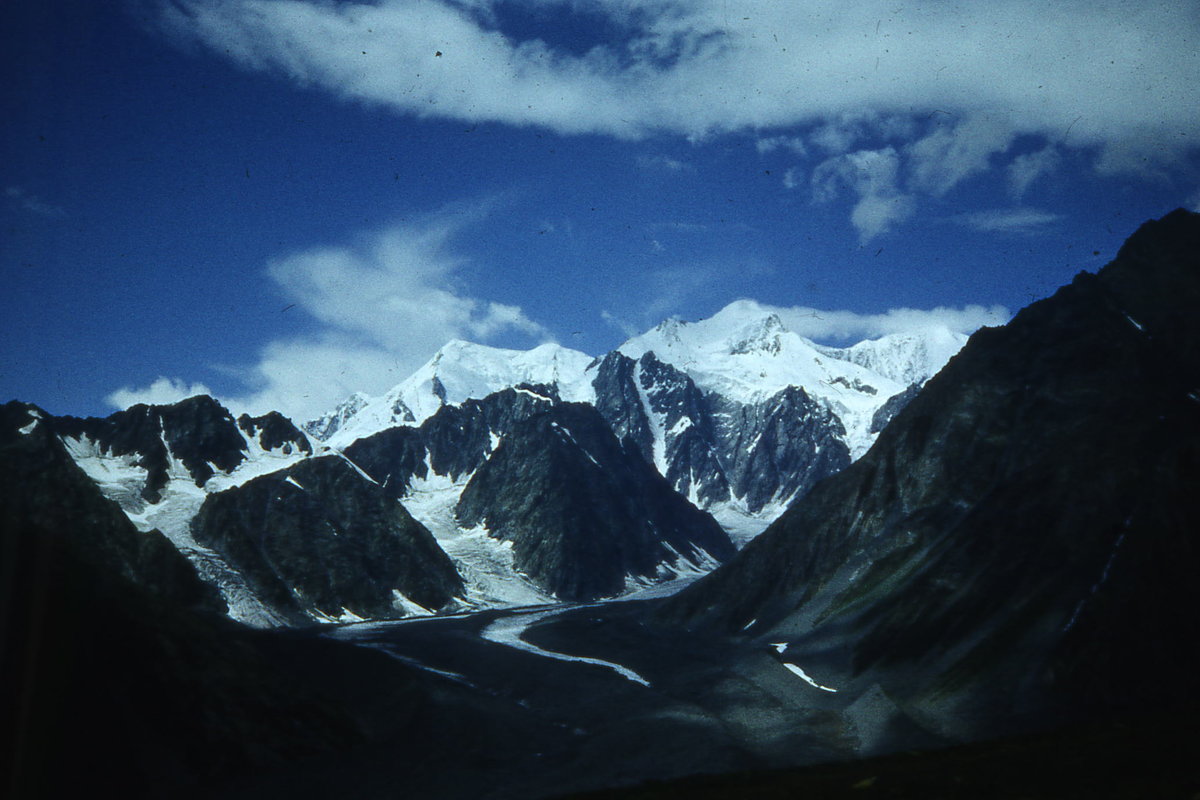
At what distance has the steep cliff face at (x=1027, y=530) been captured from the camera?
87.5 metres

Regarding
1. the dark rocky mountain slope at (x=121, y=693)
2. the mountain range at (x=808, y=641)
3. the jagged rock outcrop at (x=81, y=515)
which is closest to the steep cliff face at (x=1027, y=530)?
the mountain range at (x=808, y=641)

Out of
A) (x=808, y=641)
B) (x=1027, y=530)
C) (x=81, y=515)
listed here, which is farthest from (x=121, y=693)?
(x=1027, y=530)

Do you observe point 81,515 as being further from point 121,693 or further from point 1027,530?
point 1027,530

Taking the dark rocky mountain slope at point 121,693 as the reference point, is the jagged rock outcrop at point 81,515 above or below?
above

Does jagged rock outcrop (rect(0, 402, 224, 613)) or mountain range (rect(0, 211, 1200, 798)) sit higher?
jagged rock outcrop (rect(0, 402, 224, 613))

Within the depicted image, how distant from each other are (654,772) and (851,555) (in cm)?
8488

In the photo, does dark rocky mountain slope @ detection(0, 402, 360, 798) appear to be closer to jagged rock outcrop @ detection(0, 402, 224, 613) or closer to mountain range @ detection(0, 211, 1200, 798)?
mountain range @ detection(0, 211, 1200, 798)

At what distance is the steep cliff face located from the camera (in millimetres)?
87500

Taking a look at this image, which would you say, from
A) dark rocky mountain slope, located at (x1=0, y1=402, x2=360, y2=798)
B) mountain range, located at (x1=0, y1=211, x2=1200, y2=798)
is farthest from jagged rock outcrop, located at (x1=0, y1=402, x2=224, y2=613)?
dark rocky mountain slope, located at (x1=0, y1=402, x2=360, y2=798)

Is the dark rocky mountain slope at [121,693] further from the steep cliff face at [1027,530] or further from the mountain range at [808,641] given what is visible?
the steep cliff face at [1027,530]

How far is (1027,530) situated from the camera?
367 feet

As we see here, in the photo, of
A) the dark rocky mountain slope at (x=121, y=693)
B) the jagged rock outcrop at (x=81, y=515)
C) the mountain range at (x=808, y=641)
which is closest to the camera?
the dark rocky mountain slope at (x=121, y=693)

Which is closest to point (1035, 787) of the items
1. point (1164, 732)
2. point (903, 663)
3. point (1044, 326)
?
point (1164, 732)

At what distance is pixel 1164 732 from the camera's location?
60.1 meters
